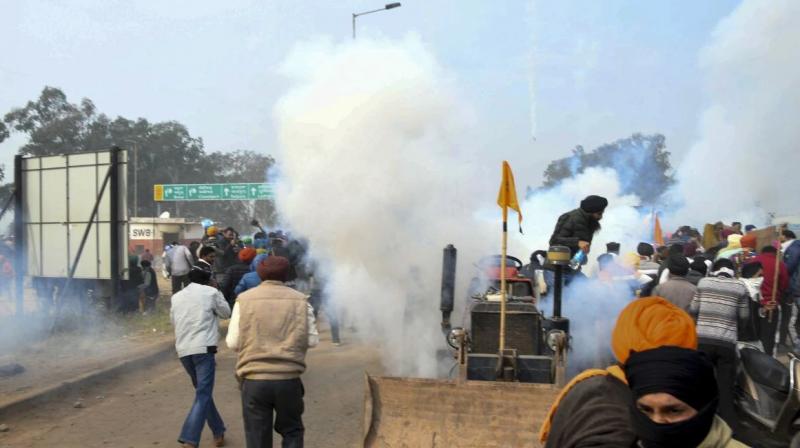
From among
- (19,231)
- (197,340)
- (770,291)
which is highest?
(19,231)

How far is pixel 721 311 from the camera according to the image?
A: 225 inches

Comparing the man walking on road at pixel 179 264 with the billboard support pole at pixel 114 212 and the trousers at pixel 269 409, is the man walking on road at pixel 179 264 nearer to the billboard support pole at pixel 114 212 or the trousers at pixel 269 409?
the billboard support pole at pixel 114 212

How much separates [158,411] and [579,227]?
5.22 meters

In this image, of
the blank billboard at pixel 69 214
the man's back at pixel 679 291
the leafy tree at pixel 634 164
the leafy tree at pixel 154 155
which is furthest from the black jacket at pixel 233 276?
the leafy tree at pixel 154 155

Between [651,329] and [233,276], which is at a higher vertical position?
[651,329]

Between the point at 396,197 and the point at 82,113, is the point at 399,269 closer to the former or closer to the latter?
the point at 396,197

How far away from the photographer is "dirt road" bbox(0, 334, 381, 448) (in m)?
5.79

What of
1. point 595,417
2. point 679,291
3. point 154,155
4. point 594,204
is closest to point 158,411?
point 594,204

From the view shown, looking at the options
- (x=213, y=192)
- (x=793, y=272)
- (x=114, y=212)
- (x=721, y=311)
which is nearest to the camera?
(x=721, y=311)

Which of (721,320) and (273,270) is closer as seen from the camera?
(273,270)

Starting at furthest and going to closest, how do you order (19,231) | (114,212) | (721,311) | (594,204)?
(19,231) < (114,212) < (594,204) < (721,311)

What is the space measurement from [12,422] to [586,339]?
627 centimetres

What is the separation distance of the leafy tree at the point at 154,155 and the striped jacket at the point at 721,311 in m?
44.1

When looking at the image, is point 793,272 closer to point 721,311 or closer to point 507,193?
point 721,311
